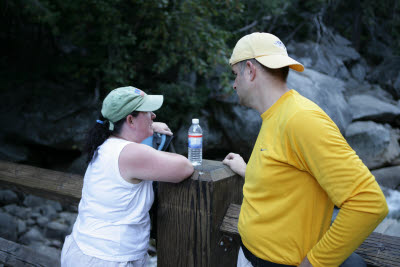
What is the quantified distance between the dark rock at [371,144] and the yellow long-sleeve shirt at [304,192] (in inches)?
319

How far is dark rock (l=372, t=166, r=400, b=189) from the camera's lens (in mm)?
8062

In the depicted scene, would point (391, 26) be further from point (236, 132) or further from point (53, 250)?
point (53, 250)

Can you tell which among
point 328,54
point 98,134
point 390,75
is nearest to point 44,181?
point 98,134

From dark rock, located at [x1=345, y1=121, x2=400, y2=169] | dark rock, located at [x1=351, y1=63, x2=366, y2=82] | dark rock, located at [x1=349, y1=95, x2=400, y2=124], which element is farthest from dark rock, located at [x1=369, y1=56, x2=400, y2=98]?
dark rock, located at [x1=345, y1=121, x2=400, y2=169]

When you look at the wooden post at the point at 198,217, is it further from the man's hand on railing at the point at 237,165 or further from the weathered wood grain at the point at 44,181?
the weathered wood grain at the point at 44,181

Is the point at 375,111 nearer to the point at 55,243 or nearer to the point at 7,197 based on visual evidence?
the point at 55,243

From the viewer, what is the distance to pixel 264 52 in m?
1.48

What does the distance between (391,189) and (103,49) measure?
7612mm

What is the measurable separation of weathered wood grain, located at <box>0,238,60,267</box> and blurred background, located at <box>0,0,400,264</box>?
305cm

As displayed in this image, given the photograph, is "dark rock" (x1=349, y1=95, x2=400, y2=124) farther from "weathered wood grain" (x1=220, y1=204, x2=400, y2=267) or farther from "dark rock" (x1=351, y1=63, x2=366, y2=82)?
"weathered wood grain" (x1=220, y1=204, x2=400, y2=267)

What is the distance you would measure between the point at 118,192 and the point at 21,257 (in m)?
1.12

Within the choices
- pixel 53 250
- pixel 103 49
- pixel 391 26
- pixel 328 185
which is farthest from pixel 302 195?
pixel 391 26

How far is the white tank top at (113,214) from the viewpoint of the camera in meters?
1.84

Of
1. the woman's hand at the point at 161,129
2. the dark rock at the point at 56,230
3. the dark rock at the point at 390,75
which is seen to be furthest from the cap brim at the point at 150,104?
the dark rock at the point at 390,75
